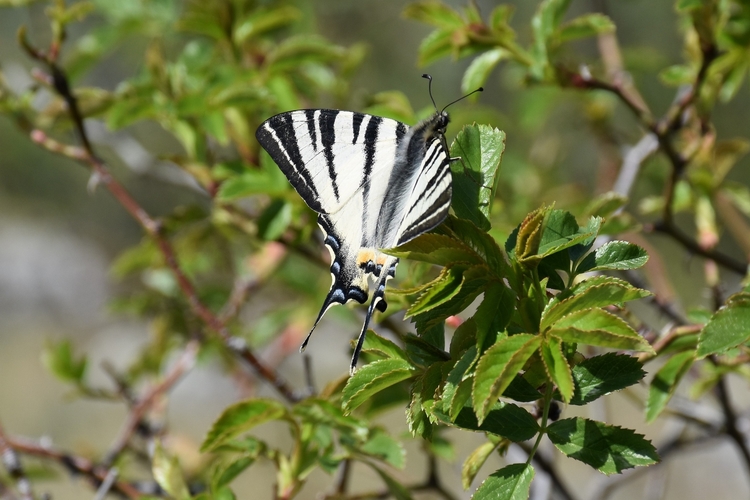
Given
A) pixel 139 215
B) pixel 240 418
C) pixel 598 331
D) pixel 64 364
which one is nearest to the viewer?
pixel 598 331

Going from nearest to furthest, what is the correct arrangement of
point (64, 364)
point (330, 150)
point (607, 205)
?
1. point (607, 205)
2. point (330, 150)
3. point (64, 364)

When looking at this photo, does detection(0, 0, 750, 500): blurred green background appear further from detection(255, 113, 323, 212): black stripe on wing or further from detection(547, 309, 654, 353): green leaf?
detection(255, 113, 323, 212): black stripe on wing

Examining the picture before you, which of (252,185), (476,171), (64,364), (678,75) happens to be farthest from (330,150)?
(64,364)

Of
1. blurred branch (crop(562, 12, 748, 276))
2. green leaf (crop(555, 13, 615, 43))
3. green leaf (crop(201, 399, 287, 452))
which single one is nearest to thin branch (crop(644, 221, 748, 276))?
blurred branch (crop(562, 12, 748, 276))

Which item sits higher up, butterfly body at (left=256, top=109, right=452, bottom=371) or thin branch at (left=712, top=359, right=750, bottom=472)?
butterfly body at (left=256, top=109, right=452, bottom=371)

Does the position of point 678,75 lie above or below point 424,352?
above

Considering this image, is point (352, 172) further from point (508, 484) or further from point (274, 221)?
point (508, 484)
